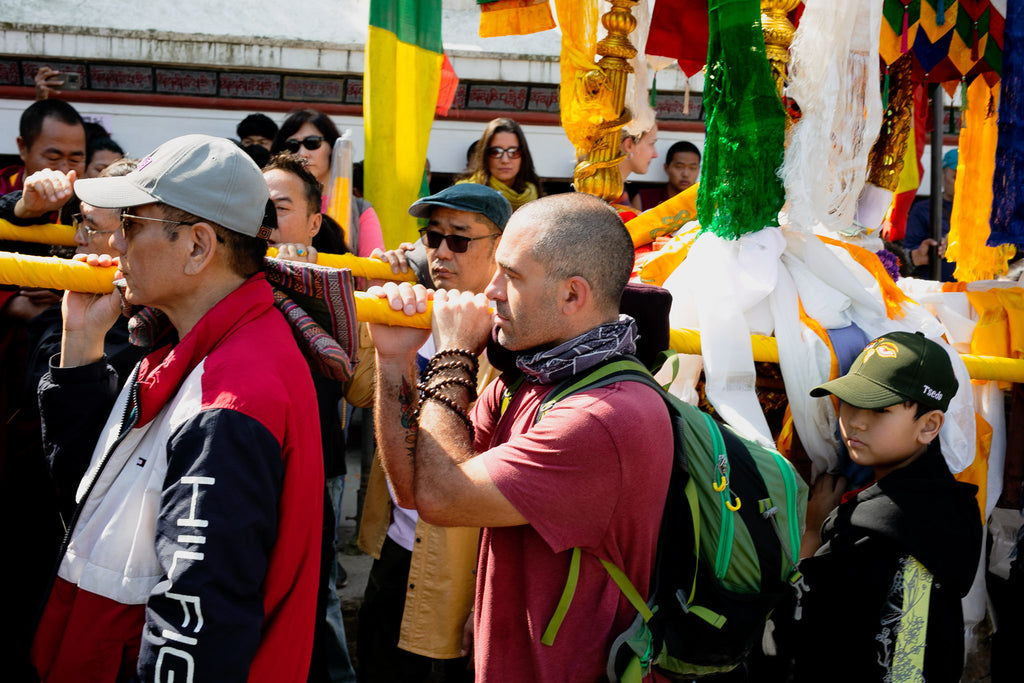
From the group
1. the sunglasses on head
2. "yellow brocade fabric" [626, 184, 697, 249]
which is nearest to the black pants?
"yellow brocade fabric" [626, 184, 697, 249]

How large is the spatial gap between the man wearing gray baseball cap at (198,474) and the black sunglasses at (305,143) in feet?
7.89

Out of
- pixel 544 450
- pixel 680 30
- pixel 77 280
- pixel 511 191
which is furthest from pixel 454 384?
pixel 680 30

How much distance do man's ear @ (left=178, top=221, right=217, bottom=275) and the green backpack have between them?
0.70 m

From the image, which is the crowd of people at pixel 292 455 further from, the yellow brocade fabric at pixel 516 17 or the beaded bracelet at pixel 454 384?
the yellow brocade fabric at pixel 516 17

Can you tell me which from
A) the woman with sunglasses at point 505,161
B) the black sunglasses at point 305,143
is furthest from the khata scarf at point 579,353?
the woman with sunglasses at point 505,161

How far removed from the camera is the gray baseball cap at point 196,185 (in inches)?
63.4

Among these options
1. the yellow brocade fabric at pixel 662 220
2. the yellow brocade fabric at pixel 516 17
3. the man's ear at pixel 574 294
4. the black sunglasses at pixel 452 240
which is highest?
the yellow brocade fabric at pixel 516 17

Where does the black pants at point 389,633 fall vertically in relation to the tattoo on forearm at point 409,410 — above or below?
below

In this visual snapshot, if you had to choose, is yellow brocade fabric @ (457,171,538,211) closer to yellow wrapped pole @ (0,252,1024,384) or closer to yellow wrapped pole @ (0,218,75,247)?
yellow wrapped pole @ (0,218,75,247)

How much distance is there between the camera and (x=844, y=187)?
283 cm

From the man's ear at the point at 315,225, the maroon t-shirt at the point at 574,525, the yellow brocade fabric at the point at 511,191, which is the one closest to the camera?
the maroon t-shirt at the point at 574,525

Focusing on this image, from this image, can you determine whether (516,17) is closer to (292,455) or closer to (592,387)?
(592,387)

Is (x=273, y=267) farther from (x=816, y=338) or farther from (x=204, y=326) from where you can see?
(x=816, y=338)

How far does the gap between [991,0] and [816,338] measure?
1925 millimetres
